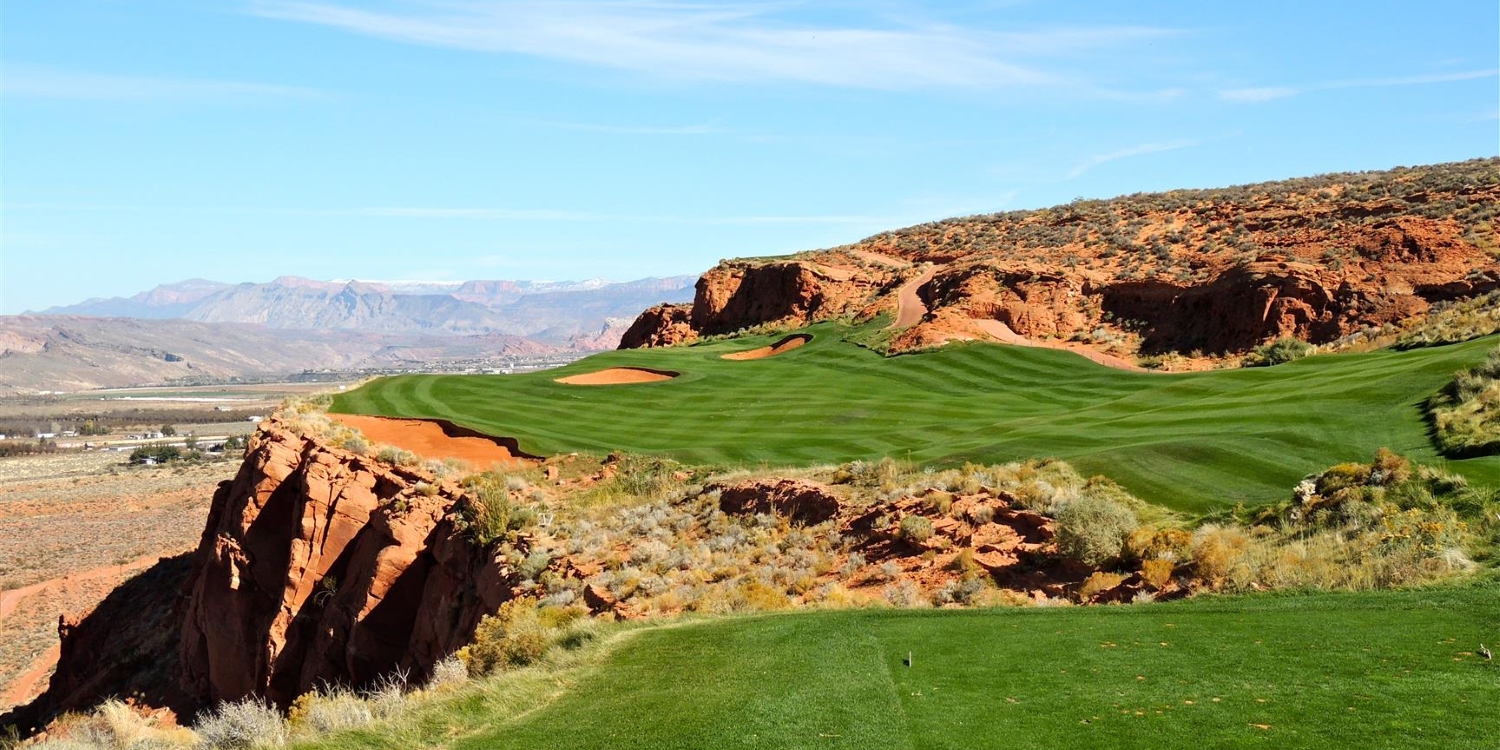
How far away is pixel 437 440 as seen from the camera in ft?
87.9

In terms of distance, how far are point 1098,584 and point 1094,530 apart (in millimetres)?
965

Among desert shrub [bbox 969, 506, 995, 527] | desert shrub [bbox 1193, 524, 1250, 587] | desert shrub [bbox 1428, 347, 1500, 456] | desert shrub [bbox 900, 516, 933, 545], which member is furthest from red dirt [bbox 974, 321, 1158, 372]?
desert shrub [bbox 1193, 524, 1250, 587]

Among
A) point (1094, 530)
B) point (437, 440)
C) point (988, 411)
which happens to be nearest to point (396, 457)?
point (437, 440)

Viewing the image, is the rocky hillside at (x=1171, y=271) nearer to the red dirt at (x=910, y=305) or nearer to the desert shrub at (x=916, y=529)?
the red dirt at (x=910, y=305)

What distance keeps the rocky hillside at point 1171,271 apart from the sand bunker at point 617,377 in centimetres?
902

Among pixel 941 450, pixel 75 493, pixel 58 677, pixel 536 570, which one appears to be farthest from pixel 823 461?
pixel 75 493

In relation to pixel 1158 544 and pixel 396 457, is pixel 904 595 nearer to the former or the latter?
pixel 1158 544

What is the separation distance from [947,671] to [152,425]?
565 feet

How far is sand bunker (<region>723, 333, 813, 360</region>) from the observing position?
43594 millimetres

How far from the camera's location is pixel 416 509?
20922 millimetres

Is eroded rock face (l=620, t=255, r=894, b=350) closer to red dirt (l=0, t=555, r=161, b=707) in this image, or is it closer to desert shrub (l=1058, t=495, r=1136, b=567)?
red dirt (l=0, t=555, r=161, b=707)

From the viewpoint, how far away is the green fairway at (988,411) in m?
17.0

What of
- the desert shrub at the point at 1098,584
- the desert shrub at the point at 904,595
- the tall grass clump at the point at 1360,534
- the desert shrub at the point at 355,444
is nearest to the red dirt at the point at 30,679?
the desert shrub at the point at 355,444

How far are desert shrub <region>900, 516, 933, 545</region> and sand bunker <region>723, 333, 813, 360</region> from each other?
88.5 ft
